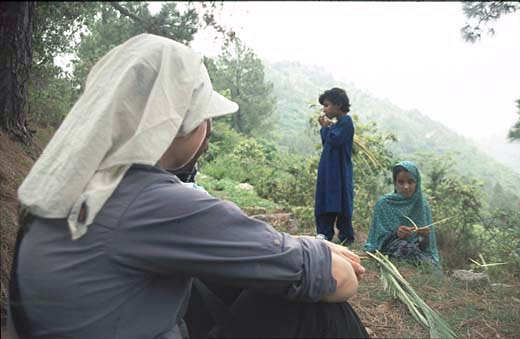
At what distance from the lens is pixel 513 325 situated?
2658 millimetres

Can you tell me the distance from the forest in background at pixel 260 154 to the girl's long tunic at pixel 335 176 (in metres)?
1.05

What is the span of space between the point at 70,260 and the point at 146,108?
0.43 meters

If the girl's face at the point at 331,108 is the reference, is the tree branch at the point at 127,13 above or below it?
above

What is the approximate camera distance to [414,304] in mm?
2412

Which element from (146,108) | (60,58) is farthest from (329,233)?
(146,108)

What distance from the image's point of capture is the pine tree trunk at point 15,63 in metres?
1.45

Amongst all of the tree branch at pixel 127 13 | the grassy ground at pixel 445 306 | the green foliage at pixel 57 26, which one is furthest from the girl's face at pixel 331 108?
the tree branch at pixel 127 13

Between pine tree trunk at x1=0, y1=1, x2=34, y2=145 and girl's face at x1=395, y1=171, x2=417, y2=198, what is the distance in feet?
10.0

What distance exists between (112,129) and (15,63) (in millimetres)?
1322

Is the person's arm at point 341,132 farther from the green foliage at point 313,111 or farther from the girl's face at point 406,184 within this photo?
the green foliage at point 313,111

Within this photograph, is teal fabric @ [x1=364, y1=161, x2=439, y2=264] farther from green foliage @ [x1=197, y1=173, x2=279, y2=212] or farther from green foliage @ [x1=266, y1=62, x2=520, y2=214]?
green foliage @ [x1=266, y1=62, x2=520, y2=214]

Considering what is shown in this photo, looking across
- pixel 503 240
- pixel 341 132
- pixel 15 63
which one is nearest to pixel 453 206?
pixel 503 240

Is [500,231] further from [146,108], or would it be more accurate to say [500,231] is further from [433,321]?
[146,108]

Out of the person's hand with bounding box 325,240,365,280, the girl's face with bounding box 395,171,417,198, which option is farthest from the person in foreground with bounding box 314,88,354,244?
the person's hand with bounding box 325,240,365,280
